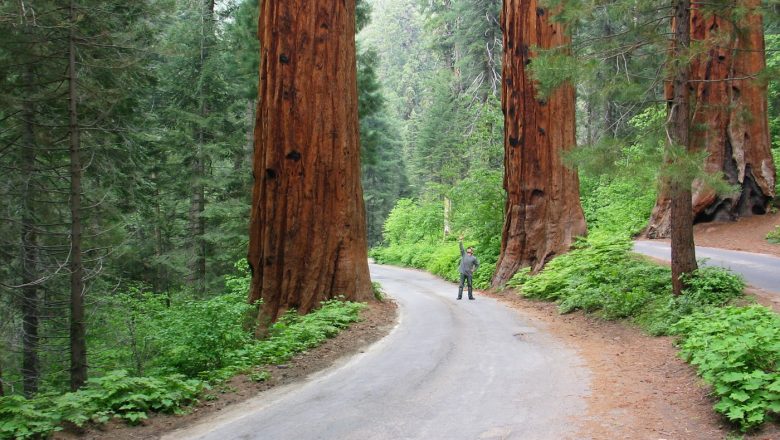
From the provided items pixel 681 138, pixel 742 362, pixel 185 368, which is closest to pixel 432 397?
pixel 742 362

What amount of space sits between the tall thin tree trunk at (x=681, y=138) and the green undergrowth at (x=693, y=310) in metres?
0.28

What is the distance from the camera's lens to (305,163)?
10445 millimetres

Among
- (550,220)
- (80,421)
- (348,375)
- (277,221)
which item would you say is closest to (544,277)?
(550,220)

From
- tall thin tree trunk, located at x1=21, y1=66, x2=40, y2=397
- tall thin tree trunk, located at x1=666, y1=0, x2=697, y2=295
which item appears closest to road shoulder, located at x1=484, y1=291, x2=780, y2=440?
tall thin tree trunk, located at x1=666, y1=0, x2=697, y2=295

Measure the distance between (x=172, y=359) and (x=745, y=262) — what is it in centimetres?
1310

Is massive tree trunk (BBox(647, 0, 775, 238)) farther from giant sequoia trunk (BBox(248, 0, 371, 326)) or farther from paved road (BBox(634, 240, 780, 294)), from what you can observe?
giant sequoia trunk (BBox(248, 0, 371, 326))

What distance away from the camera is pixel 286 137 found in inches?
410

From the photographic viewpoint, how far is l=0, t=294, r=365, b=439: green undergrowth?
4883 mm

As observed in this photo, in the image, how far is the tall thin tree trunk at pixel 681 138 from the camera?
8531 mm

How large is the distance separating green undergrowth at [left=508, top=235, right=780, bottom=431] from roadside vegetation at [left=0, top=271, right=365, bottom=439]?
16.2 ft

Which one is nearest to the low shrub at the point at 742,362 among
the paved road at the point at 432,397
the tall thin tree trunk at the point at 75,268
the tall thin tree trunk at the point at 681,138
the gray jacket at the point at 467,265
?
the paved road at the point at 432,397

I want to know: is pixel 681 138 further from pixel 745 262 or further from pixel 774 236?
pixel 774 236

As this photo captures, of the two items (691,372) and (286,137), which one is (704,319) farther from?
(286,137)

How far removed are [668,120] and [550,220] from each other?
6937 mm
